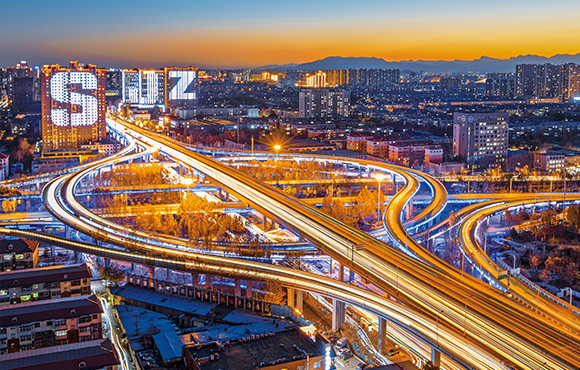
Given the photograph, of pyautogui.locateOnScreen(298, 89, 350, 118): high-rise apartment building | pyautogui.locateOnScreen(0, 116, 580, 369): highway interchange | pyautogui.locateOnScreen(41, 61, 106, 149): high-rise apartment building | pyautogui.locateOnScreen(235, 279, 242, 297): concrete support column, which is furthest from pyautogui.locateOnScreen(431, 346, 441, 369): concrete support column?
pyautogui.locateOnScreen(298, 89, 350, 118): high-rise apartment building

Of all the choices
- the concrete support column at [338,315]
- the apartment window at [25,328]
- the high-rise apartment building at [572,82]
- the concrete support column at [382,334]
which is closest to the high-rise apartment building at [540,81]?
the high-rise apartment building at [572,82]

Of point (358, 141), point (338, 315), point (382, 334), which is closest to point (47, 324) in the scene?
point (338, 315)

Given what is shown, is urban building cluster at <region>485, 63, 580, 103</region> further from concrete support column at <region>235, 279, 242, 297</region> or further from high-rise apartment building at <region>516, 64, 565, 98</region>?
concrete support column at <region>235, 279, 242, 297</region>

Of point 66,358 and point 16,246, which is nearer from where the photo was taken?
point 66,358

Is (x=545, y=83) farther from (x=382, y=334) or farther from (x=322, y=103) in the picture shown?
(x=382, y=334)

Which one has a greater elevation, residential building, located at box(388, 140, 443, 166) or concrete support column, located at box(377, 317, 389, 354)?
residential building, located at box(388, 140, 443, 166)
